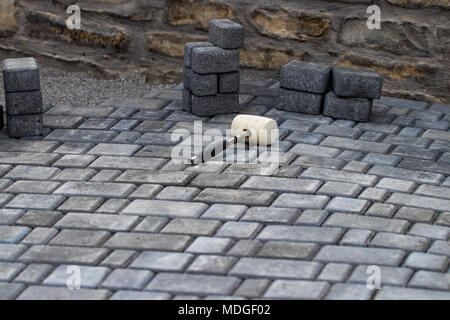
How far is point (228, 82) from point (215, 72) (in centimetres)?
13

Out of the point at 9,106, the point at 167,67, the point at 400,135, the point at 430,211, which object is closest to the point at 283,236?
the point at 430,211

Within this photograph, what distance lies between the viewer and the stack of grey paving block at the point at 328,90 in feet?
19.5

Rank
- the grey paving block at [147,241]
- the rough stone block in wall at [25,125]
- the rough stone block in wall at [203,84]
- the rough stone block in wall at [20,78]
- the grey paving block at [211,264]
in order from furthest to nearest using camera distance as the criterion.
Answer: the rough stone block in wall at [203,84]
the rough stone block in wall at [25,125]
the rough stone block in wall at [20,78]
the grey paving block at [147,241]
the grey paving block at [211,264]

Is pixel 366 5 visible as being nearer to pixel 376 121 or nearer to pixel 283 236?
pixel 376 121

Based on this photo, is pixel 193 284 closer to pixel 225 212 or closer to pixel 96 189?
pixel 225 212

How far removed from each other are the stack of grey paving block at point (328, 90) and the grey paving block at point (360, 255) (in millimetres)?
1855

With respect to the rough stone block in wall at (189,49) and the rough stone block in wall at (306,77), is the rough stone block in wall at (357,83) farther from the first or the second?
the rough stone block in wall at (189,49)

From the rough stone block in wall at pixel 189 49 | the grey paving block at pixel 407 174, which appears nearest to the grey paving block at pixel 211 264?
the grey paving block at pixel 407 174

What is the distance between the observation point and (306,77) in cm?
607

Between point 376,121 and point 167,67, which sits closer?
point 376,121

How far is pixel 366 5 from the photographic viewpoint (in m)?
6.32

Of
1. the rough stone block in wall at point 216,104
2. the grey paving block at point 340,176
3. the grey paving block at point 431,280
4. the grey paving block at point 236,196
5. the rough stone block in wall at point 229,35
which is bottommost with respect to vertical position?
the grey paving block at point 431,280

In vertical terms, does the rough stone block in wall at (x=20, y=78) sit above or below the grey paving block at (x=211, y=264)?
above

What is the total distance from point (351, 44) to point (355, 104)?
67 cm
